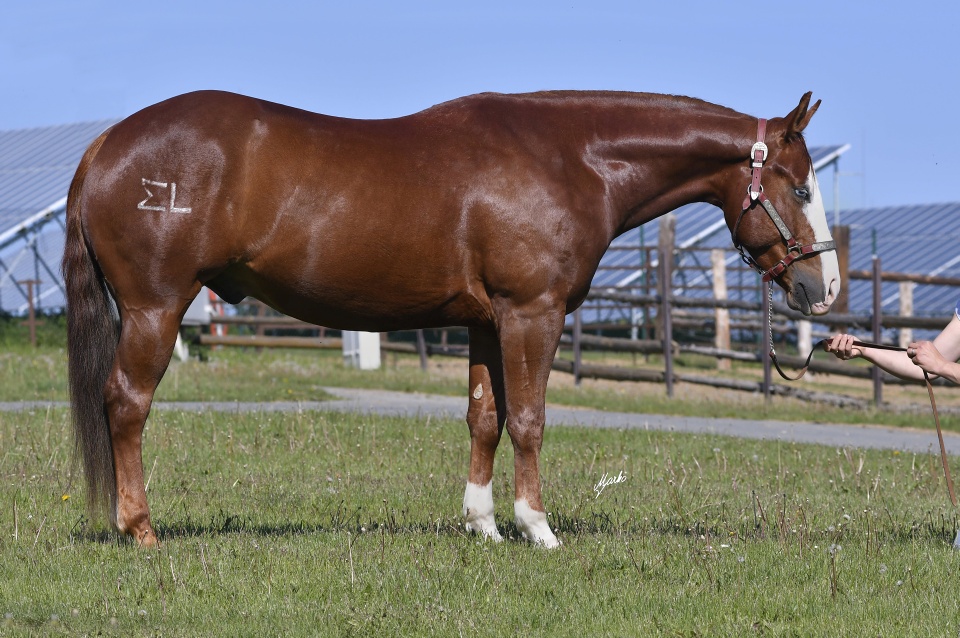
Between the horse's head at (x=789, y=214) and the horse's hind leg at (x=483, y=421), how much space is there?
144 cm

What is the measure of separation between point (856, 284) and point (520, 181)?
31.4 metres

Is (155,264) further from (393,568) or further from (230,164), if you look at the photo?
(393,568)

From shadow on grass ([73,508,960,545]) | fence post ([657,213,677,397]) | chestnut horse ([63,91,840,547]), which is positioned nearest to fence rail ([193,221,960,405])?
fence post ([657,213,677,397])

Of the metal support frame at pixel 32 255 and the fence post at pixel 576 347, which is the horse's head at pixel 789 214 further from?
the metal support frame at pixel 32 255

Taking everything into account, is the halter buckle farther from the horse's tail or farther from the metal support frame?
the metal support frame

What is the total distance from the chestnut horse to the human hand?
0.51m

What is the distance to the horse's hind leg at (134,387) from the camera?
215 inches

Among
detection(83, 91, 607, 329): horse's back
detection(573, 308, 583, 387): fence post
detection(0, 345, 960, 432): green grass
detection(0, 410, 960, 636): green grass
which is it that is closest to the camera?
detection(0, 410, 960, 636): green grass

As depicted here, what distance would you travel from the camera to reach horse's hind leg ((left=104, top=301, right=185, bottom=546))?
5.45 m

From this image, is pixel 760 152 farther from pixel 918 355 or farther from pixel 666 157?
pixel 918 355

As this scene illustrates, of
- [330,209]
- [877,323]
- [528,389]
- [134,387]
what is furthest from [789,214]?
[877,323]

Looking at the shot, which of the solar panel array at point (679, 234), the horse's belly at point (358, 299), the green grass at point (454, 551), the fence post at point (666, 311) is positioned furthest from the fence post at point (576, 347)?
the horse's belly at point (358, 299)

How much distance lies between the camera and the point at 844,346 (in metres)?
5.49

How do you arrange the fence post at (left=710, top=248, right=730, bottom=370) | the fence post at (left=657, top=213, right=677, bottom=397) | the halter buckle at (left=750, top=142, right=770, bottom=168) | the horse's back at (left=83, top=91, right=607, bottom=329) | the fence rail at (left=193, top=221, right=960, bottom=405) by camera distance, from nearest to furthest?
the horse's back at (left=83, top=91, right=607, bottom=329) → the halter buckle at (left=750, top=142, right=770, bottom=168) → the fence rail at (left=193, top=221, right=960, bottom=405) → the fence post at (left=657, top=213, right=677, bottom=397) → the fence post at (left=710, top=248, right=730, bottom=370)
